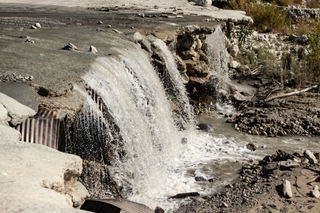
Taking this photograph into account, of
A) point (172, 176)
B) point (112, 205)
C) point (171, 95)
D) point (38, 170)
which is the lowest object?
point (172, 176)

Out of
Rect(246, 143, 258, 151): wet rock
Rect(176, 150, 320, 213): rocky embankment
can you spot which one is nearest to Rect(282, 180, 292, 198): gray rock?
Rect(176, 150, 320, 213): rocky embankment

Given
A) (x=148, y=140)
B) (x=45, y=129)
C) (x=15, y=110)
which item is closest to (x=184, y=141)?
(x=148, y=140)

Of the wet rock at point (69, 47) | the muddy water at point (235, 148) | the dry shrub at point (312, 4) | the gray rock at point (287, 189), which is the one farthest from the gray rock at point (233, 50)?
the dry shrub at point (312, 4)

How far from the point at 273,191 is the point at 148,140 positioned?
146cm

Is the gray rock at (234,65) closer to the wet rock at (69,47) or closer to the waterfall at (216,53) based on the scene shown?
the waterfall at (216,53)

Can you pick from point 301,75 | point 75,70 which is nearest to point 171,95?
point 75,70

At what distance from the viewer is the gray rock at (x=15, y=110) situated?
2095 mm

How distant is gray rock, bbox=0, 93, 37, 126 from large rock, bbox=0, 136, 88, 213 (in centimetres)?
28

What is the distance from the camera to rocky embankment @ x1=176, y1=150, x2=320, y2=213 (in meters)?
2.90

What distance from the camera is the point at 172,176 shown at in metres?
3.72

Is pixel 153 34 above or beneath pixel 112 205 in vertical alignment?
above

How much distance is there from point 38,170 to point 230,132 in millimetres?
4012

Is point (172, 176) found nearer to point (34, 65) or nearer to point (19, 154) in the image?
point (34, 65)

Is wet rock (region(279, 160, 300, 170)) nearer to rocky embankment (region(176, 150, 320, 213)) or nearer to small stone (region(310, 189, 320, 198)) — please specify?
rocky embankment (region(176, 150, 320, 213))
